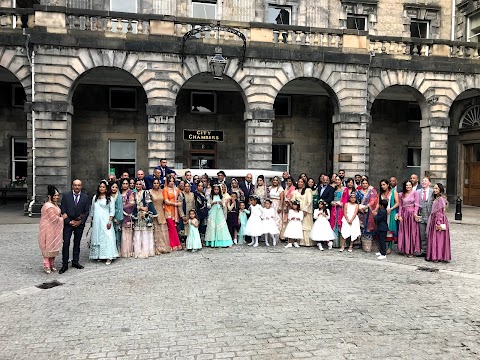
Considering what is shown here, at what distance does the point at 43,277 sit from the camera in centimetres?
827

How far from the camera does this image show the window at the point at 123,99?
20.9 m

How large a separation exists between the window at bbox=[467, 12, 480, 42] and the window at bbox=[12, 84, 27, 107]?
23.1 m

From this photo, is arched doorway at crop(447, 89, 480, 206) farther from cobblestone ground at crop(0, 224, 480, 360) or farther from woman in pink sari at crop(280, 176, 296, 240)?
woman in pink sari at crop(280, 176, 296, 240)

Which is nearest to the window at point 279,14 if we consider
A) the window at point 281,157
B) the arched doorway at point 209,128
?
the arched doorway at point 209,128

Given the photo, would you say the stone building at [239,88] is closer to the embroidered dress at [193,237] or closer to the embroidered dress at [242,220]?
the embroidered dress at [242,220]

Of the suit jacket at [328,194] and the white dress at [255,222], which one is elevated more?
the suit jacket at [328,194]

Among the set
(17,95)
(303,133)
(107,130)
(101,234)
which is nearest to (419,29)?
(303,133)

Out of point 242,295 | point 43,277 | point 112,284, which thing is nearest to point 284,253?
point 242,295

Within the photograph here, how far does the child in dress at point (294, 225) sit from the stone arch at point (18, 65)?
36.2ft

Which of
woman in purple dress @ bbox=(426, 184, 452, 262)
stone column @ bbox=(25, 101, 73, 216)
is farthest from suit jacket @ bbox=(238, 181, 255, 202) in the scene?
stone column @ bbox=(25, 101, 73, 216)

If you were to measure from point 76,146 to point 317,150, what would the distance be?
12439mm

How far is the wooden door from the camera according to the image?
22469 millimetres

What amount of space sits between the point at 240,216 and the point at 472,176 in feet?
55.0

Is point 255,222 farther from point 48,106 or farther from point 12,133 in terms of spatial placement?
point 12,133
